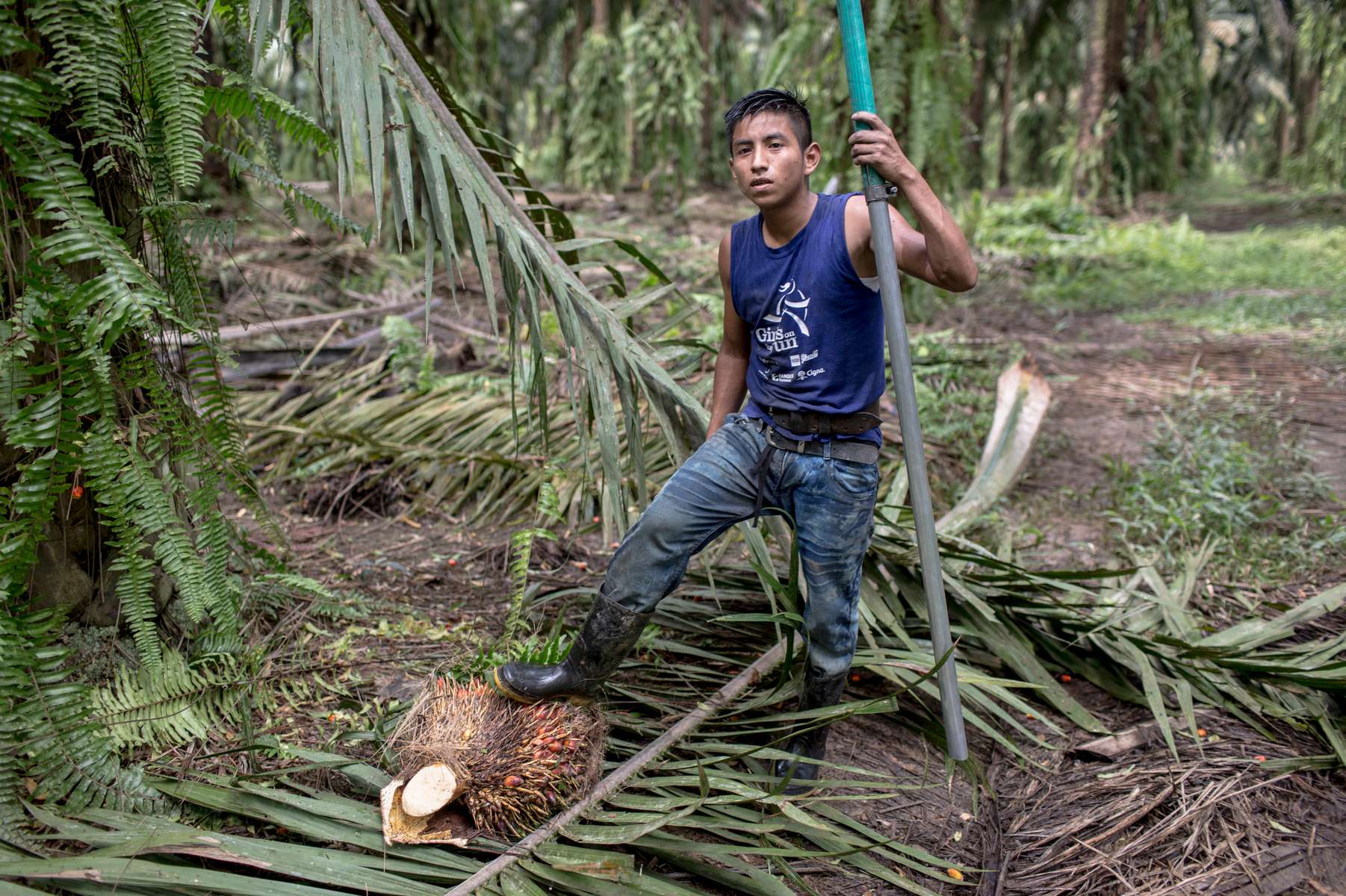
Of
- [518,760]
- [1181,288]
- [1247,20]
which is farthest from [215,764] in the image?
[1247,20]

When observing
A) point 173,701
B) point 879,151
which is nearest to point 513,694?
point 173,701

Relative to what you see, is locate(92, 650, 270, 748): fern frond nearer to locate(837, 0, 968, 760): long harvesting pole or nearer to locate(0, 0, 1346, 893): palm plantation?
locate(0, 0, 1346, 893): palm plantation

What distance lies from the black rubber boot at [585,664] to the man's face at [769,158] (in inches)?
44.0

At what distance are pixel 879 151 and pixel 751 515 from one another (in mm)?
978

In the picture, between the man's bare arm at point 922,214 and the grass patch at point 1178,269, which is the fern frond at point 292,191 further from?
the grass patch at point 1178,269

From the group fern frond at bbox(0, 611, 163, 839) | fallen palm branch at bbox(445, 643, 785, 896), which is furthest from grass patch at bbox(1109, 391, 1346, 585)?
fern frond at bbox(0, 611, 163, 839)

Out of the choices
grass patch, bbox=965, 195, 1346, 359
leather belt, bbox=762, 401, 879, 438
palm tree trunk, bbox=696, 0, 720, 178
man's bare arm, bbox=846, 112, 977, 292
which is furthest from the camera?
palm tree trunk, bbox=696, 0, 720, 178

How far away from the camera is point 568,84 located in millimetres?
14273

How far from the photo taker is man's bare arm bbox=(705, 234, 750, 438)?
9.11 feet

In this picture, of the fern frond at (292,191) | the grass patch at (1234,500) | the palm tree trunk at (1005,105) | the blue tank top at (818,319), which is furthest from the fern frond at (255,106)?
the palm tree trunk at (1005,105)

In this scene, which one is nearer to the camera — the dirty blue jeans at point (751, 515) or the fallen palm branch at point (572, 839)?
the fallen palm branch at point (572, 839)

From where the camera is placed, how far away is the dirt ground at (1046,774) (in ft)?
7.98

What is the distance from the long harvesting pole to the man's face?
173mm

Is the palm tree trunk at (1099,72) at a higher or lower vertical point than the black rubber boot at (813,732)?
higher
